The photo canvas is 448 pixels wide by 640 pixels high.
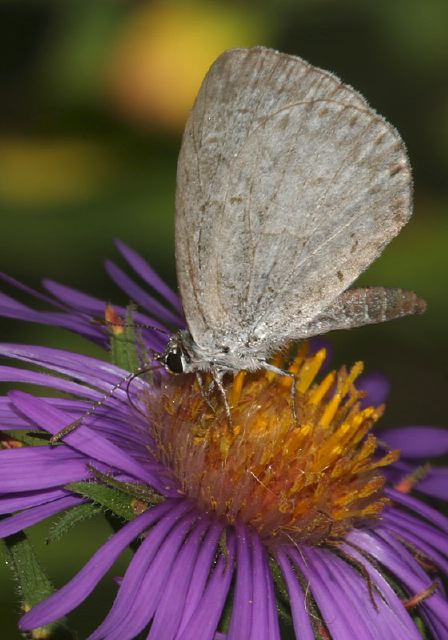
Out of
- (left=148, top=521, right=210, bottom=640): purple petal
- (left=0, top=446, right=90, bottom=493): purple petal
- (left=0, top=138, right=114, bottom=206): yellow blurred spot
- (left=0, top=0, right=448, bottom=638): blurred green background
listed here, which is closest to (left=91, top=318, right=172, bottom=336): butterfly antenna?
(left=0, top=446, right=90, bottom=493): purple petal

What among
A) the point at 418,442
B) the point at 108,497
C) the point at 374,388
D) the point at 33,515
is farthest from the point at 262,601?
the point at 374,388

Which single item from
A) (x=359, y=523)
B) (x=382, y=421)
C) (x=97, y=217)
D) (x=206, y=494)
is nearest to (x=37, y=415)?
(x=206, y=494)

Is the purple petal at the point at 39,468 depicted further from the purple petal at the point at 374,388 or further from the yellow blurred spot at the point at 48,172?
the yellow blurred spot at the point at 48,172

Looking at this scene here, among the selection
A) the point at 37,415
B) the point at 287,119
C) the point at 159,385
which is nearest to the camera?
the point at 37,415

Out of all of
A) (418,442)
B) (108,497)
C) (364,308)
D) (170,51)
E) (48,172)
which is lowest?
(418,442)

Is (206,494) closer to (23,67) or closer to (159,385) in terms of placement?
(159,385)

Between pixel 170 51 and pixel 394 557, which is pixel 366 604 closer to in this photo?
pixel 394 557
